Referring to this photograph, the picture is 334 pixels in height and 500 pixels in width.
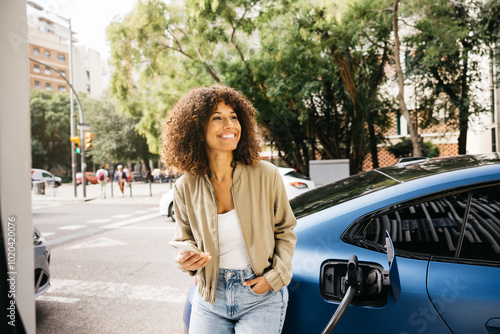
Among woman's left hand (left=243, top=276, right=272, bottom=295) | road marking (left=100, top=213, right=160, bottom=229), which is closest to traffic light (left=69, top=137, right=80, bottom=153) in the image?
road marking (left=100, top=213, right=160, bottom=229)

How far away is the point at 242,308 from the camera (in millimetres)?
1601

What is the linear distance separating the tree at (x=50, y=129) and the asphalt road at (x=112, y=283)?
3949 cm

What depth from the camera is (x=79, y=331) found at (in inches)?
140

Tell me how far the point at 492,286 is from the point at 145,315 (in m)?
3.33

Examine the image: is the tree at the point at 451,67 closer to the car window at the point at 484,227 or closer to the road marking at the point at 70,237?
the road marking at the point at 70,237

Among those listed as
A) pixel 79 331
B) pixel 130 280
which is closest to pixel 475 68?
pixel 130 280

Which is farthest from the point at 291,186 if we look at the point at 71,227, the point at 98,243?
the point at 71,227

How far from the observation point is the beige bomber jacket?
5.24ft

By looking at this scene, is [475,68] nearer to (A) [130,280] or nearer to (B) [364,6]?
(B) [364,6]

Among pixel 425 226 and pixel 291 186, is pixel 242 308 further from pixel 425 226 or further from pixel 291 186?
pixel 291 186

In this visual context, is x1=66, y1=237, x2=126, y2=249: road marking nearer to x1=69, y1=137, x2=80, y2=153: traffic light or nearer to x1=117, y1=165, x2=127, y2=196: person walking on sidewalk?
x1=69, y1=137, x2=80, y2=153: traffic light

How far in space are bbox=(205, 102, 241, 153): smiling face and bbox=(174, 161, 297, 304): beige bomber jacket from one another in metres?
→ 0.11

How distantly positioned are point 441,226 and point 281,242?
80 centimetres

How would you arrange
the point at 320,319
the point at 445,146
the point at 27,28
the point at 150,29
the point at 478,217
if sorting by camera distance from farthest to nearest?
the point at 445,146 → the point at 150,29 → the point at 478,217 → the point at 320,319 → the point at 27,28
